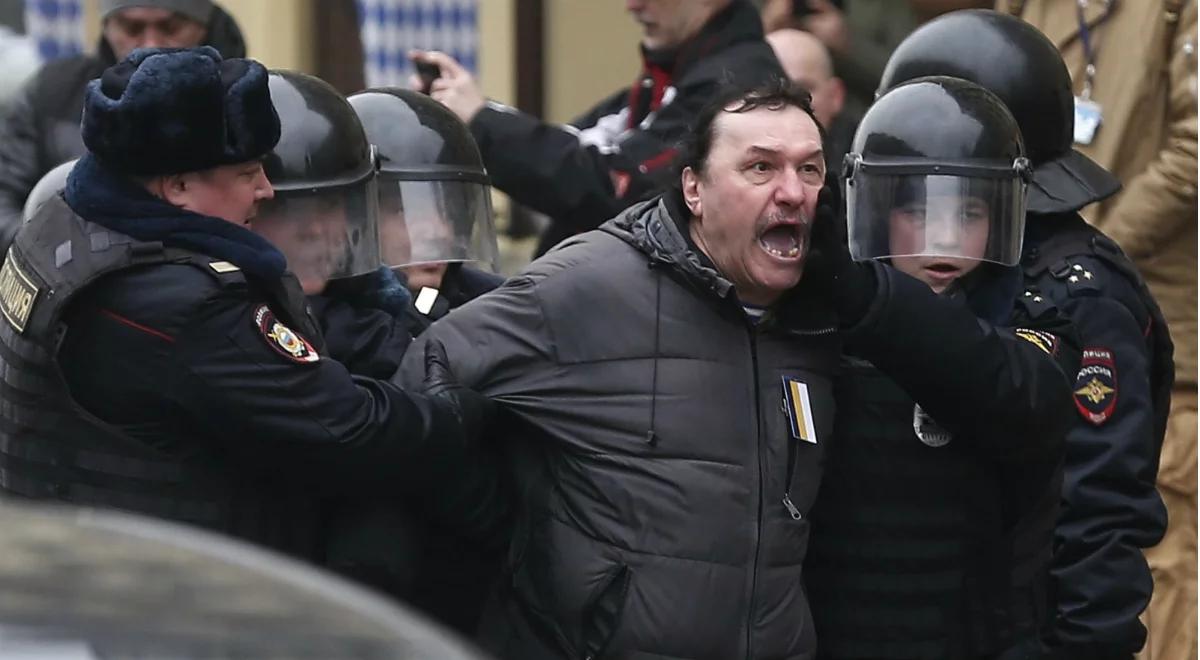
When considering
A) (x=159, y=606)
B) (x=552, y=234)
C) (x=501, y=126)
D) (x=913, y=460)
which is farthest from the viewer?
(x=552, y=234)

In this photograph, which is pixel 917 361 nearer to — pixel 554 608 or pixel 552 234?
pixel 554 608

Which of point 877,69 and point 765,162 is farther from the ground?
point 765,162

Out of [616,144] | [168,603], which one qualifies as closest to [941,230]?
[616,144]

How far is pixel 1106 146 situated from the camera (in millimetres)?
6438

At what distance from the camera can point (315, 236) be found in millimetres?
4316

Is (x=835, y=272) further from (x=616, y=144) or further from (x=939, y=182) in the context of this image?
(x=616, y=144)

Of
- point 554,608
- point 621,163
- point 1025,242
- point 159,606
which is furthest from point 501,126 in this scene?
point 159,606

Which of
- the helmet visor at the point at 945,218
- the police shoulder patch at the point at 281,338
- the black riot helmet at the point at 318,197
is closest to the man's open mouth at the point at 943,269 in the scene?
the helmet visor at the point at 945,218

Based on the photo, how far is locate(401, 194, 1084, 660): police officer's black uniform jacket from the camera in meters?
4.00

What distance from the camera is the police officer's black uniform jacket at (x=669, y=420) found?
3996 millimetres

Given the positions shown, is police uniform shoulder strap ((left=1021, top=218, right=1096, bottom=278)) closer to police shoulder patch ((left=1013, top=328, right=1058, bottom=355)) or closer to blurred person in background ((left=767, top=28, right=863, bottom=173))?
police shoulder patch ((left=1013, top=328, right=1058, bottom=355))

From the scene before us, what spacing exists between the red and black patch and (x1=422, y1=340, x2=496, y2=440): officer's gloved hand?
1222 millimetres

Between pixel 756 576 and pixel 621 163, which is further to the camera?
pixel 621 163

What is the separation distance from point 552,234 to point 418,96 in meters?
1.36
